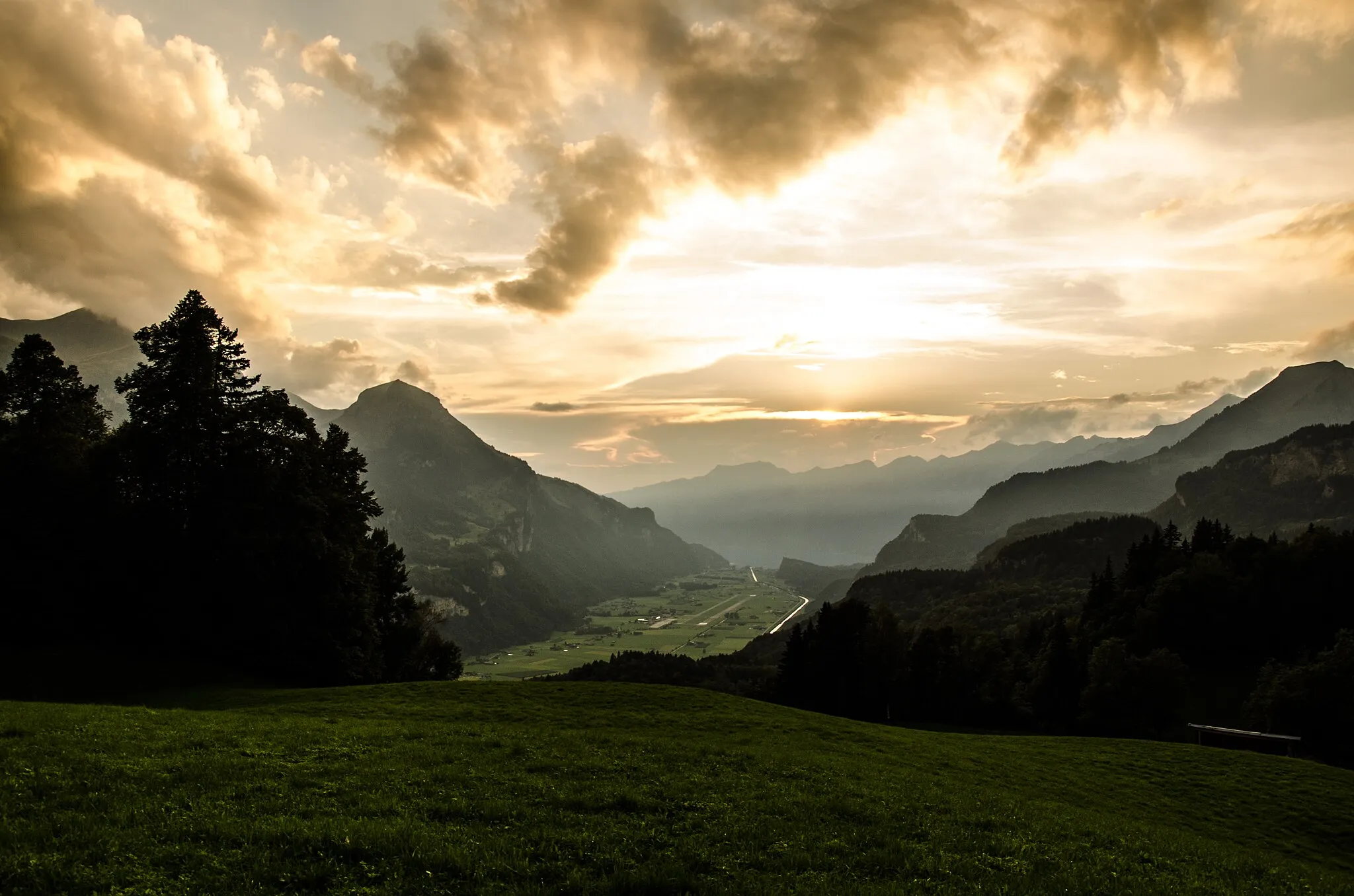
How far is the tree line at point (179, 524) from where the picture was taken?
49594 mm

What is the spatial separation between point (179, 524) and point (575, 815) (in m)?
52.8

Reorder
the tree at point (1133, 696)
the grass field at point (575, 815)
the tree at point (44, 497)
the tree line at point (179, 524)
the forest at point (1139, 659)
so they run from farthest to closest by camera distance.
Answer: the forest at point (1139, 659)
the tree at point (1133, 696)
the tree line at point (179, 524)
the tree at point (44, 497)
the grass field at point (575, 815)

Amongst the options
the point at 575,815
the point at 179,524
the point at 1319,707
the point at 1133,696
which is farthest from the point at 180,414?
the point at 1319,707

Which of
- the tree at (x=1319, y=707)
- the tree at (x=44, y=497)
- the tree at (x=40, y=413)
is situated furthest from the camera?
the tree at (x=1319, y=707)

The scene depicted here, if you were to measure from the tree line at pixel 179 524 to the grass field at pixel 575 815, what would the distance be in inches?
844

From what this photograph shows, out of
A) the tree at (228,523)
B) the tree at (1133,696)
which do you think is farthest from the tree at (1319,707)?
the tree at (228,523)

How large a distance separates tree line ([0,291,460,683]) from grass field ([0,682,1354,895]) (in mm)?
21430

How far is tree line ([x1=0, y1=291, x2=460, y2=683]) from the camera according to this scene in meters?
49.6

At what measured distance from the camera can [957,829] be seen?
18.0 meters

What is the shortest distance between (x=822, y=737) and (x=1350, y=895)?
2024 cm

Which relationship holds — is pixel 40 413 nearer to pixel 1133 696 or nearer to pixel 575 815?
pixel 575 815

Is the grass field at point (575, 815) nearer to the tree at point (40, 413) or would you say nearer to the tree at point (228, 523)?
the tree at point (228, 523)

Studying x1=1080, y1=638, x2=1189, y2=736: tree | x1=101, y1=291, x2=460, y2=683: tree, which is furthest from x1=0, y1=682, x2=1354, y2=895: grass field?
x1=1080, y1=638, x2=1189, y2=736: tree

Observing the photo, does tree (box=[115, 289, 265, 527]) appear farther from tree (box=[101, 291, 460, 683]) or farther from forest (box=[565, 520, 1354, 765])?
forest (box=[565, 520, 1354, 765])
